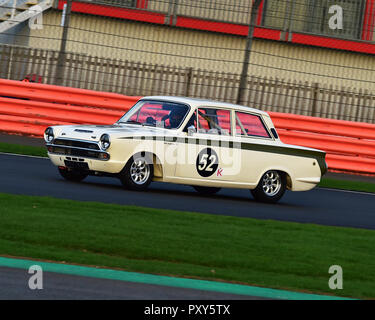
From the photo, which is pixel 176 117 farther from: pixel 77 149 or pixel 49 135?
pixel 49 135

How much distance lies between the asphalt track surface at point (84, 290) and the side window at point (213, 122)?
6.16m

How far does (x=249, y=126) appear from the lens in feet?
45.5

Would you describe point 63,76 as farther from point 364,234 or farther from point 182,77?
point 364,234

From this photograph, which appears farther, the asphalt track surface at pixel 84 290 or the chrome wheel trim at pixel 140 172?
the chrome wheel trim at pixel 140 172

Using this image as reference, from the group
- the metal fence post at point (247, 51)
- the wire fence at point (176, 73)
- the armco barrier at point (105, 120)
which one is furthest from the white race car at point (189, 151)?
the armco barrier at point (105, 120)

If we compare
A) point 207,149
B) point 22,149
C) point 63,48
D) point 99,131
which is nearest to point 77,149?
point 99,131

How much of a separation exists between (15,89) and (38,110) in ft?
2.29

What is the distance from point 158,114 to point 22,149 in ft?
14.6

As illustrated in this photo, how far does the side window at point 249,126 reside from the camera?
45.1ft

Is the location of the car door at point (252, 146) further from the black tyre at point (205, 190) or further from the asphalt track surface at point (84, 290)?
the asphalt track surface at point (84, 290)

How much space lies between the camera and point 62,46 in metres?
18.5

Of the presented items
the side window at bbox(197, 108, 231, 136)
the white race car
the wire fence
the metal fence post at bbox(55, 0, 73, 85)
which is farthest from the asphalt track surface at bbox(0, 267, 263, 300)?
the metal fence post at bbox(55, 0, 73, 85)

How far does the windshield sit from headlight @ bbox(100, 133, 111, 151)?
3.20ft

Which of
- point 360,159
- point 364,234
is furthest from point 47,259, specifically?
point 360,159
